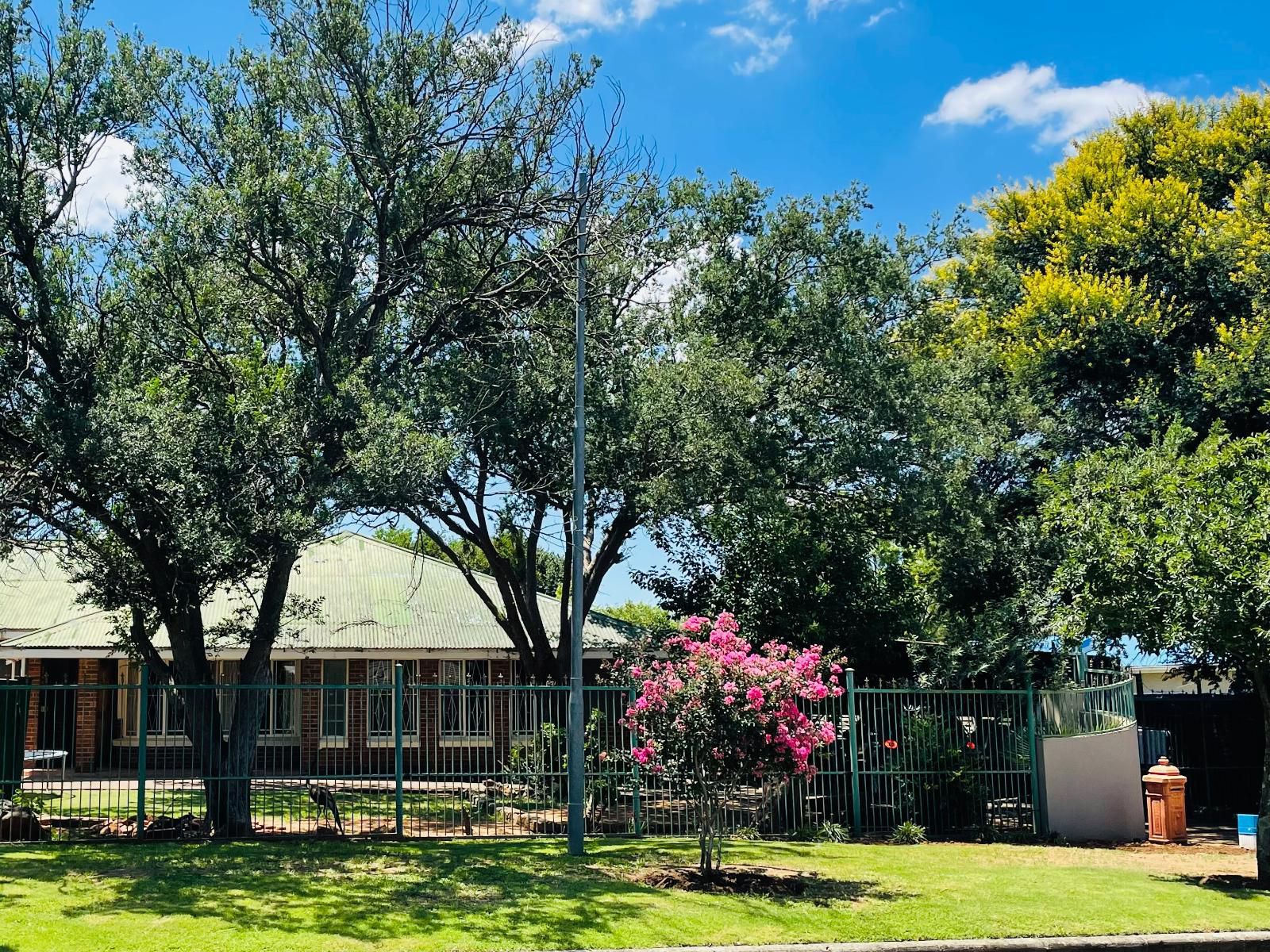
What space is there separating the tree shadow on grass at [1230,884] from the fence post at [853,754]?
399 cm

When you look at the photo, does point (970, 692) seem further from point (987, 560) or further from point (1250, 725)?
point (1250, 725)

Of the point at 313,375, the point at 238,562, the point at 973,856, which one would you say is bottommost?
the point at 973,856

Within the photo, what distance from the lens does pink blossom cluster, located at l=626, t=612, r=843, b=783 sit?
39.0ft

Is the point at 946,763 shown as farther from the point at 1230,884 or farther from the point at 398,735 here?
→ the point at 398,735

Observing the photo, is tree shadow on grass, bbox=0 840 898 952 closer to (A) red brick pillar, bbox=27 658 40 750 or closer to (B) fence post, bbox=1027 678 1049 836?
(B) fence post, bbox=1027 678 1049 836

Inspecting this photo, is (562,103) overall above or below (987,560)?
above

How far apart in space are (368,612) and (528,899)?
15259mm

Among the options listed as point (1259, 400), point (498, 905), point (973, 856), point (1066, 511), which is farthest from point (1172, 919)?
point (1259, 400)

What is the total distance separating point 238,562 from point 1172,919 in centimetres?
1043

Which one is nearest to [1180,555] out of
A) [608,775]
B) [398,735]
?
[608,775]

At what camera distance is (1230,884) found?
516 inches

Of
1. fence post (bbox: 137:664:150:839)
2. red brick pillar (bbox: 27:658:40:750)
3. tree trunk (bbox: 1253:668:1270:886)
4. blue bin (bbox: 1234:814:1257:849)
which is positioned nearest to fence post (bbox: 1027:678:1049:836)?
blue bin (bbox: 1234:814:1257:849)

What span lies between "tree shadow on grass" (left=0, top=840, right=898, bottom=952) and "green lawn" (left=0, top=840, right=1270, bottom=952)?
3 centimetres

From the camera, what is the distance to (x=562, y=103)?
643 inches
